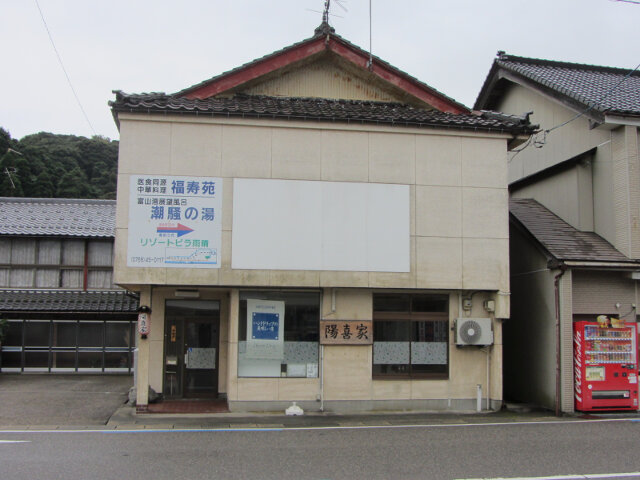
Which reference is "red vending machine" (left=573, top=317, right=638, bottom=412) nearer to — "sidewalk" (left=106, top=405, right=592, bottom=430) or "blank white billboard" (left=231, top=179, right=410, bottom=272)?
"sidewalk" (left=106, top=405, right=592, bottom=430)

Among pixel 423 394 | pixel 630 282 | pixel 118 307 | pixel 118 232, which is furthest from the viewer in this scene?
pixel 118 307

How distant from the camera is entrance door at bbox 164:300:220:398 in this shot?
15039 millimetres

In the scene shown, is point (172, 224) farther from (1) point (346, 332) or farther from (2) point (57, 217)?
(2) point (57, 217)

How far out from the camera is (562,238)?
636 inches

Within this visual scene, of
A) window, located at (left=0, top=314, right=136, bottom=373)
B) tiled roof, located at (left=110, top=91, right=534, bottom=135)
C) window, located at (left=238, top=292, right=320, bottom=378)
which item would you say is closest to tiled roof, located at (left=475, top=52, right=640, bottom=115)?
tiled roof, located at (left=110, top=91, right=534, bottom=135)

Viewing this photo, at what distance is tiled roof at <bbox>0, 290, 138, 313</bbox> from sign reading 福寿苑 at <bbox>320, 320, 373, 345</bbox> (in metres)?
9.49

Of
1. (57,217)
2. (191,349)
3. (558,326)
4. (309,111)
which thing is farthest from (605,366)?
(57,217)

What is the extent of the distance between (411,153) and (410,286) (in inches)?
133

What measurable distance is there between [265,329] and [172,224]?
342 centimetres

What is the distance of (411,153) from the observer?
14.6 meters

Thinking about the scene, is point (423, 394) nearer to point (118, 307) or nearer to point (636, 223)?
point (636, 223)

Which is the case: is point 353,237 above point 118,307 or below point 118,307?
above

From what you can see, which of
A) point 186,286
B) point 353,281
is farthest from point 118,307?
point 353,281

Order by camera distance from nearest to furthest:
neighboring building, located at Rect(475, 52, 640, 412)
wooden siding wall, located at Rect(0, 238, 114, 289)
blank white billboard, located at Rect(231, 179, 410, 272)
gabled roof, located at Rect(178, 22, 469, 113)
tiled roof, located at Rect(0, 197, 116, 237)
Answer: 1. blank white billboard, located at Rect(231, 179, 410, 272)
2. neighboring building, located at Rect(475, 52, 640, 412)
3. gabled roof, located at Rect(178, 22, 469, 113)
4. wooden siding wall, located at Rect(0, 238, 114, 289)
5. tiled roof, located at Rect(0, 197, 116, 237)
